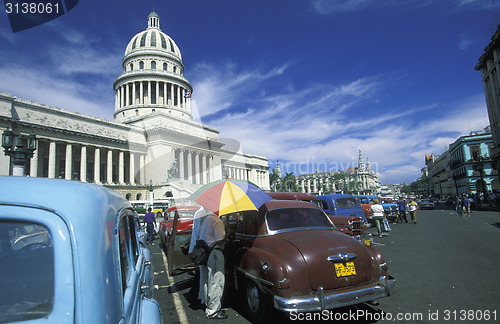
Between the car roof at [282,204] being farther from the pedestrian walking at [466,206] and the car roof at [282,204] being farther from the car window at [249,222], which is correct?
the pedestrian walking at [466,206]

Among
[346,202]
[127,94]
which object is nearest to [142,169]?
[127,94]

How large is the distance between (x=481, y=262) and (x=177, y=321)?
767 centimetres

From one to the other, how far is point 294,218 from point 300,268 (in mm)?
1328

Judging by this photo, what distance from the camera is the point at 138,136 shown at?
4775 centimetres

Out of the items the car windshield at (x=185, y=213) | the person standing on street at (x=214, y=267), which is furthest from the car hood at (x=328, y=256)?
the car windshield at (x=185, y=213)

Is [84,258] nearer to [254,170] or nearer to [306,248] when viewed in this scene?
[306,248]

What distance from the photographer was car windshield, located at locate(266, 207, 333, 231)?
485 cm

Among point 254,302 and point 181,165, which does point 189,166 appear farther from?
point 254,302

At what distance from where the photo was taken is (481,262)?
7.27 metres

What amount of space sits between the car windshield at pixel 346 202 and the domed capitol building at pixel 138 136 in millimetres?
14644

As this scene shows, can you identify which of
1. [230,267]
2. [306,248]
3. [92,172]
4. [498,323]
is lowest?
[498,323]

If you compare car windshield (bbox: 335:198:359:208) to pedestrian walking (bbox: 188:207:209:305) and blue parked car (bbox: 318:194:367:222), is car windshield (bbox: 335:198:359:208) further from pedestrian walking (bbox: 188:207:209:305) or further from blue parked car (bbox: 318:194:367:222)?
pedestrian walking (bbox: 188:207:209:305)

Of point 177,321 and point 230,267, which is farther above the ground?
point 230,267

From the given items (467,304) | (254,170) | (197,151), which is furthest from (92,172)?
(467,304)
